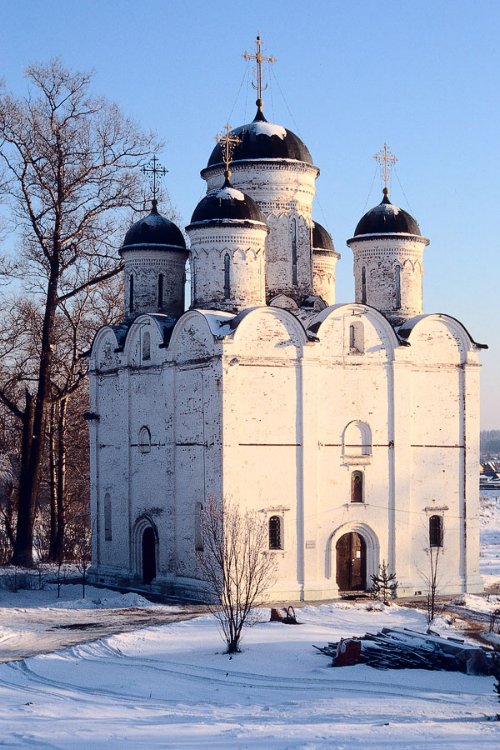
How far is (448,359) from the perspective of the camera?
2862cm

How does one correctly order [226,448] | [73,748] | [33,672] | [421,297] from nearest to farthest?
[73,748], [33,672], [226,448], [421,297]

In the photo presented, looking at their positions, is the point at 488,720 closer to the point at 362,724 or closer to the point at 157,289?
the point at 362,724

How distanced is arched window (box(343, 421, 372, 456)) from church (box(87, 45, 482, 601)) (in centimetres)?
4

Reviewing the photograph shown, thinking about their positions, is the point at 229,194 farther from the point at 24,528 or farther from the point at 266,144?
the point at 24,528

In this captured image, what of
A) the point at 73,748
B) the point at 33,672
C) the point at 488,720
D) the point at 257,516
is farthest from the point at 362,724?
the point at 257,516

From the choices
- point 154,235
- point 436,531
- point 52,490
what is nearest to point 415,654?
point 436,531

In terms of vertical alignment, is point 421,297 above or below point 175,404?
above

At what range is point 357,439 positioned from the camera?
27.6 m

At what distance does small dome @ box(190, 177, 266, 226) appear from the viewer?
28062 millimetres

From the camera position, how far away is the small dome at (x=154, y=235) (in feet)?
100

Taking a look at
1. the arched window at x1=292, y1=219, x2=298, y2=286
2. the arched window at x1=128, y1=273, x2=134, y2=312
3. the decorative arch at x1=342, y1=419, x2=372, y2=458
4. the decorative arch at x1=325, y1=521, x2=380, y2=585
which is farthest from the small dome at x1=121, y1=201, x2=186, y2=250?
the decorative arch at x1=325, y1=521, x2=380, y2=585

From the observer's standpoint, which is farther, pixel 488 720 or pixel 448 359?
pixel 448 359

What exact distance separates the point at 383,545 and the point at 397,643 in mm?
8056

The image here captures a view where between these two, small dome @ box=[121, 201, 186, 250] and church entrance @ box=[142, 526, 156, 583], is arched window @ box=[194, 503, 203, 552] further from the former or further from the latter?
small dome @ box=[121, 201, 186, 250]
